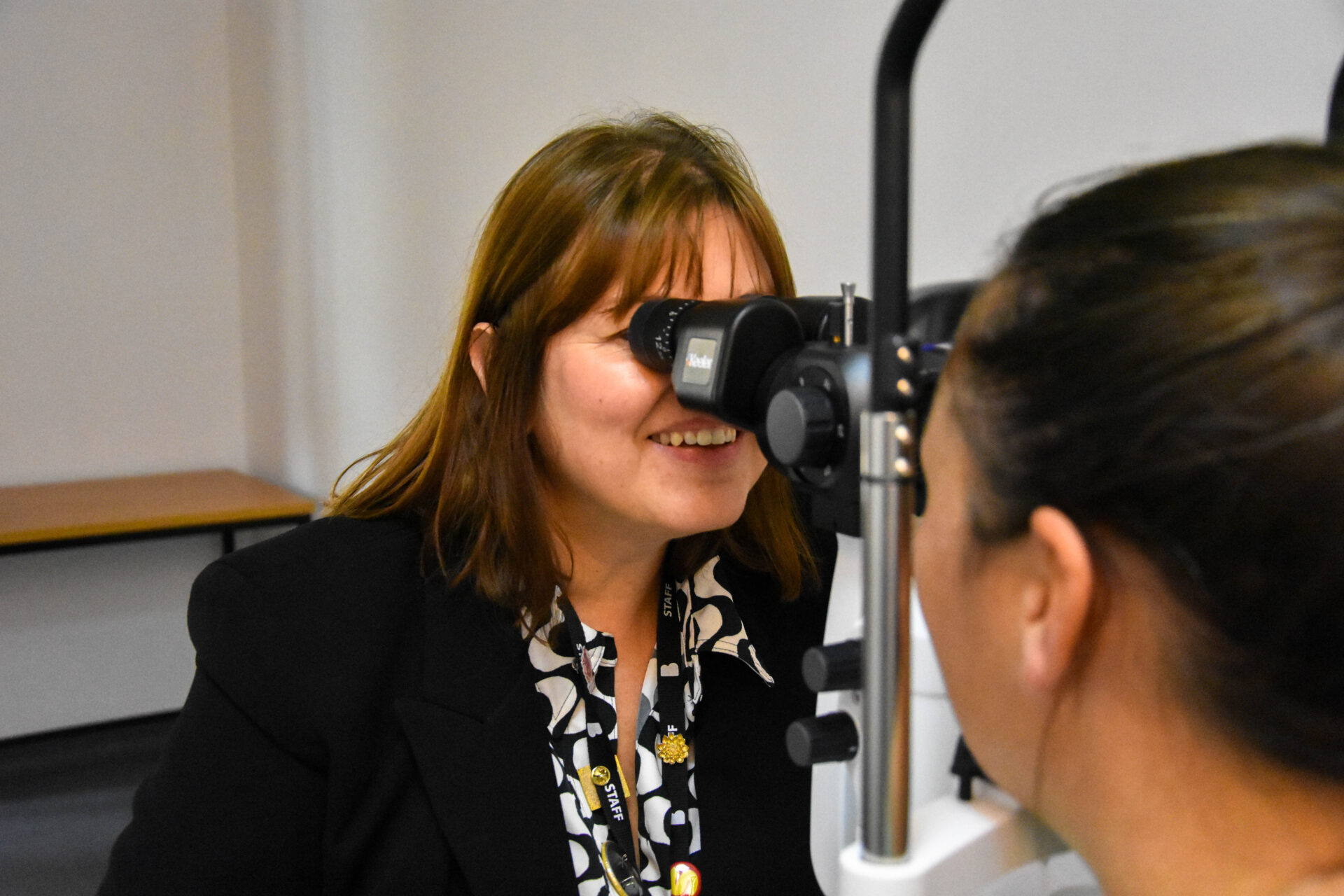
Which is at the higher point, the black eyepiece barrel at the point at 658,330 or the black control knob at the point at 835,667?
the black eyepiece barrel at the point at 658,330

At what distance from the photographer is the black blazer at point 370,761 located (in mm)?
1006

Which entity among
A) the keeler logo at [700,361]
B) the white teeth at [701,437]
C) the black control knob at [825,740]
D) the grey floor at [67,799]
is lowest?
the grey floor at [67,799]

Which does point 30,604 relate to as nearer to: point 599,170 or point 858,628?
point 599,170

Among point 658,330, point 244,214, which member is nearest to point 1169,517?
point 658,330

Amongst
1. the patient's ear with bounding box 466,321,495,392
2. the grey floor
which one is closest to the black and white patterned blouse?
the patient's ear with bounding box 466,321,495,392

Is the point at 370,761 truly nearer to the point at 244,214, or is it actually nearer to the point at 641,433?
the point at 641,433

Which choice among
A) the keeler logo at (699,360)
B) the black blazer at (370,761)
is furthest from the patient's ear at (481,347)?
the keeler logo at (699,360)

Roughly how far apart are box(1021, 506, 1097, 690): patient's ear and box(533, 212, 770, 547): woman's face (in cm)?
56

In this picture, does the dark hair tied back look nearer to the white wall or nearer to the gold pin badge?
the gold pin badge

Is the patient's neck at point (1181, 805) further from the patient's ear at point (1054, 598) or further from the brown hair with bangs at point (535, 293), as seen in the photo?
the brown hair with bangs at point (535, 293)

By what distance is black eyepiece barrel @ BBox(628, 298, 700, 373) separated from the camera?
1.00 meters

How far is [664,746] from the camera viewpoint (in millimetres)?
1171

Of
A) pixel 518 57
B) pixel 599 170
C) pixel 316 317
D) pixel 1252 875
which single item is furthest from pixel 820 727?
pixel 316 317

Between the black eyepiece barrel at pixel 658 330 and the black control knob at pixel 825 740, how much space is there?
0.45 metres
